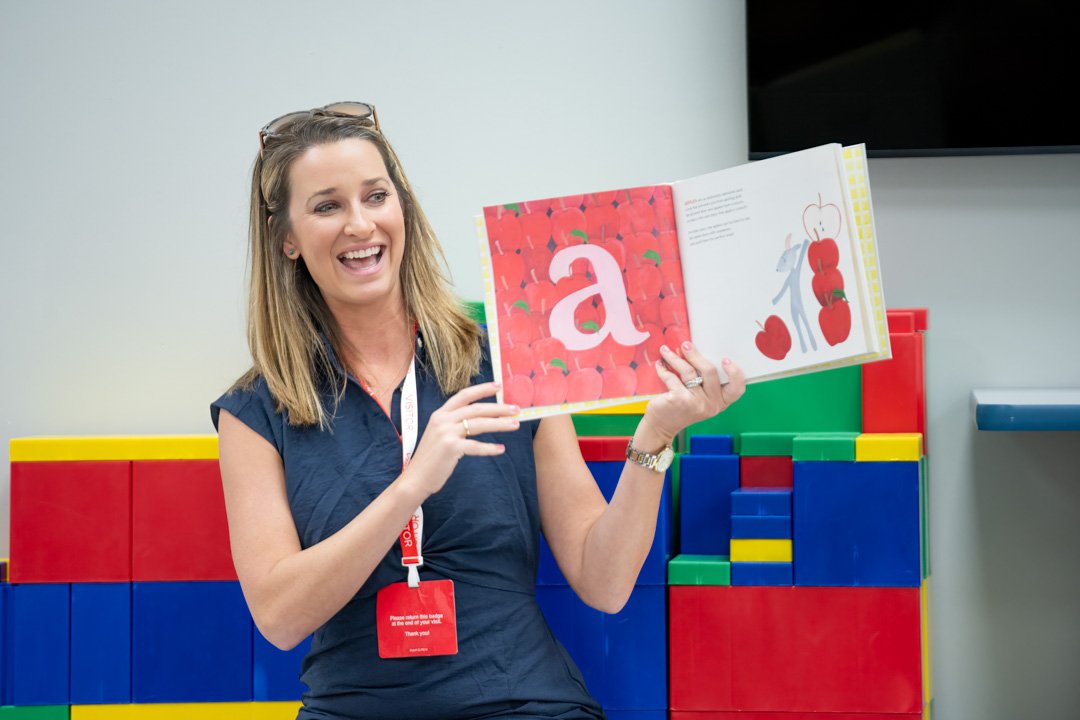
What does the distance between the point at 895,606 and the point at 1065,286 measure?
0.79 meters

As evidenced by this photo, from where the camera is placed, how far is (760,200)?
1.39m

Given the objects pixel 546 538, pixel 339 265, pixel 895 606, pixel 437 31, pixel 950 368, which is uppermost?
pixel 437 31

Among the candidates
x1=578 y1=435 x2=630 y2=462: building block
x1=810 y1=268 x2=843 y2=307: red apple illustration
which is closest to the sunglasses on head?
x1=578 y1=435 x2=630 y2=462: building block

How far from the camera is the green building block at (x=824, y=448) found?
176cm

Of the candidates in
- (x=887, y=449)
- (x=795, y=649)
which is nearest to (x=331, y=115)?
(x=887, y=449)

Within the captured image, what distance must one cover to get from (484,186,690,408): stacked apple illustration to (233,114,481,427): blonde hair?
10.5 inches

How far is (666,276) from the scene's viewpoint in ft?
4.68

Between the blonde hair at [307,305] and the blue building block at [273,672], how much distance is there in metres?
0.56

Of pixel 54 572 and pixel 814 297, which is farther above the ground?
pixel 814 297

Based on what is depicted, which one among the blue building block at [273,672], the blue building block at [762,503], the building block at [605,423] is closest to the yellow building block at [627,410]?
the building block at [605,423]

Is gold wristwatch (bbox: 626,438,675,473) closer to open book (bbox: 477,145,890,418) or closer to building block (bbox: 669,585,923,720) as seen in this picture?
open book (bbox: 477,145,890,418)

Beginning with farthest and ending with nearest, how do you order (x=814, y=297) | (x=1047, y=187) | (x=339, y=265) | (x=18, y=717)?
(x=1047, y=187), (x=18, y=717), (x=339, y=265), (x=814, y=297)

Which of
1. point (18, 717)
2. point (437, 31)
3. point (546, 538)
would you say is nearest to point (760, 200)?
point (546, 538)

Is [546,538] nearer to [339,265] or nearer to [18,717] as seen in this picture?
[339,265]
